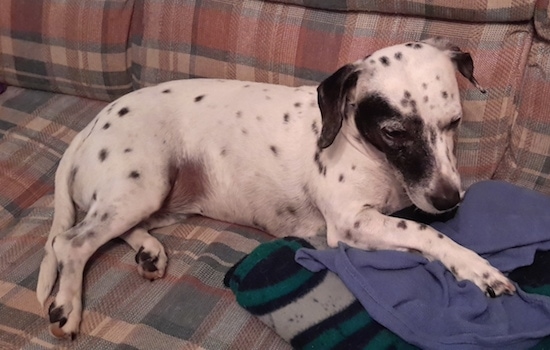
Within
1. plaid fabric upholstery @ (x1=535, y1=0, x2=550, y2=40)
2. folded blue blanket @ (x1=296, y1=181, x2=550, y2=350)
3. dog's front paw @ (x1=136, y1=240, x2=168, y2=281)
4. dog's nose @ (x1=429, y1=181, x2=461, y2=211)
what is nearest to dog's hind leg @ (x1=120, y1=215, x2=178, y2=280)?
dog's front paw @ (x1=136, y1=240, x2=168, y2=281)

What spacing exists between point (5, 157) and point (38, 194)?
0.94ft

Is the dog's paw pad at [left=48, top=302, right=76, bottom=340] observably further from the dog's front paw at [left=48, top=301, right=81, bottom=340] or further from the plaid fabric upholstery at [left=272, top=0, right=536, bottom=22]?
the plaid fabric upholstery at [left=272, top=0, right=536, bottom=22]

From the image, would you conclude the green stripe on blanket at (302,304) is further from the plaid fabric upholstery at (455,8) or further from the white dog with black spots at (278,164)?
the plaid fabric upholstery at (455,8)

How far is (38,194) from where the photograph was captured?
2.49m

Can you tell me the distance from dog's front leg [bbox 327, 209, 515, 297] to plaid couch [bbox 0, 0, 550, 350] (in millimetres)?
390

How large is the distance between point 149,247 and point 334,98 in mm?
810

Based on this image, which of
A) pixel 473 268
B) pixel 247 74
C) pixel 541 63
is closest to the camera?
pixel 473 268

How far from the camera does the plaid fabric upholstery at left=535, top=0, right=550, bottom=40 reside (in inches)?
73.0

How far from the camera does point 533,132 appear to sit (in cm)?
202

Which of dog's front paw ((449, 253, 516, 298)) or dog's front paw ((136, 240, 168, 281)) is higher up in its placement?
dog's front paw ((449, 253, 516, 298))

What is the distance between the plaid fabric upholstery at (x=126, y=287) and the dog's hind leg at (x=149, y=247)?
0.03 metres

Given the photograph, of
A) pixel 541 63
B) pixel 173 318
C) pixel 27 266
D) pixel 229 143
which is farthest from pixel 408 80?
pixel 27 266

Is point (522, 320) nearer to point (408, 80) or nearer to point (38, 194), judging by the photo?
point (408, 80)

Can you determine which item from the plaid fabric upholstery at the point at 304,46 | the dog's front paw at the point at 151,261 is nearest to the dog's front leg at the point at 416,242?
the plaid fabric upholstery at the point at 304,46
